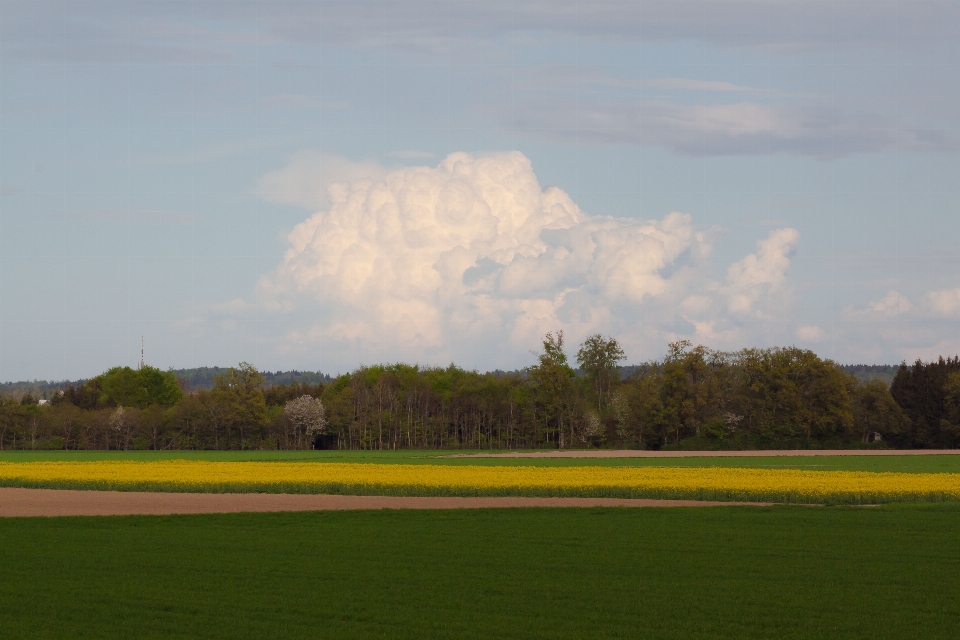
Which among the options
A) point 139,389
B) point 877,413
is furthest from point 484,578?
point 139,389

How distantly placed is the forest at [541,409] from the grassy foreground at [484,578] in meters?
92.1

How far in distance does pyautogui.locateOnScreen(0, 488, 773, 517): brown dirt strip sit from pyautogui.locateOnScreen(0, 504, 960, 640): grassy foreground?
213 inches

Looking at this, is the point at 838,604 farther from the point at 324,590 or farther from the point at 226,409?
the point at 226,409

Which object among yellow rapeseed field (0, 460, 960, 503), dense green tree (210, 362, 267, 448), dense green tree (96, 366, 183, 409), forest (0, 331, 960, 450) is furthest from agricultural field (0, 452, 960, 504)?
dense green tree (96, 366, 183, 409)

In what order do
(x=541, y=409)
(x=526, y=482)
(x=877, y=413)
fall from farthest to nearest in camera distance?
1. (x=541, y=409)
2. (x=877, y=413)
3. (x=526, y=482)

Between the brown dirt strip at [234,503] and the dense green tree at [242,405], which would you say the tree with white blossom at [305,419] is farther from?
the brown dirt strip at [234,503]

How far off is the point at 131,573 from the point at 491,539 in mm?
10239

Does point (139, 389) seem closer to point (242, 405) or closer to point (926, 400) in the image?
point (242, 405)

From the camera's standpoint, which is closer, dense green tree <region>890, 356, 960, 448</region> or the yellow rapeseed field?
the yellow rapeseed field

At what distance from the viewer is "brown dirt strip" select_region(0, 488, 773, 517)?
40.4 m

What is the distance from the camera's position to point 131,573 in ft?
75.7

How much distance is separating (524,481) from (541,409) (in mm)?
94159

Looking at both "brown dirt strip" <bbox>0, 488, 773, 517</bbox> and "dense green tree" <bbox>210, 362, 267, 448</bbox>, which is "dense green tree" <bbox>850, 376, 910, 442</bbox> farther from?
"brown dirt strip" <bbox>0, 488, 773, 517</bbox>

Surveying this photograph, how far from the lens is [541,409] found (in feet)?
486
